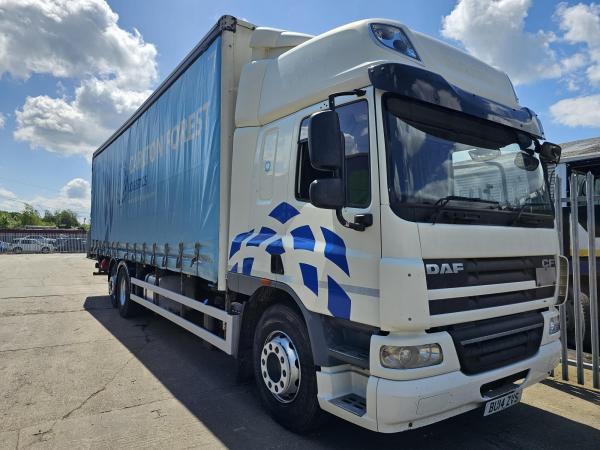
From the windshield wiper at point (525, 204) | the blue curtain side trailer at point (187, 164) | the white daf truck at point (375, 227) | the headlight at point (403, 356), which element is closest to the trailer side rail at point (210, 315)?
the white daf truck at point (375, 227)

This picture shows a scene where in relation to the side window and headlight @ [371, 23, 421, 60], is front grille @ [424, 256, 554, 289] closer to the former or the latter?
the side window

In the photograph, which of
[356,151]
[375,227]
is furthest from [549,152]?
[375,227]

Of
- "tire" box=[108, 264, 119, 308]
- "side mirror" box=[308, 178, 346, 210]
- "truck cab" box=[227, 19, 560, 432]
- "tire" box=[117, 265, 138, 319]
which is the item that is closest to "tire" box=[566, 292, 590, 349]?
"truck cab" box=[227, 19, 560, 432]

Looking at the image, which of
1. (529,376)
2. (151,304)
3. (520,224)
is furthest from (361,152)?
(151,304)

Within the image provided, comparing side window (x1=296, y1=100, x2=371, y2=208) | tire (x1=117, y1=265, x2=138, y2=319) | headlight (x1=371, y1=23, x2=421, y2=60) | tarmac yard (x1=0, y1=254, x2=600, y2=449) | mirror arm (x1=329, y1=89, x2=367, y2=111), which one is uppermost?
headlight (x1=371, y1=23, x2=421, y2=60)

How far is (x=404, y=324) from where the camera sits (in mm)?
2674

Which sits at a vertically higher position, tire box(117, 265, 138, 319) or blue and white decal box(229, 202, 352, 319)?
blue and white decal box(229, 202, 352, 319)

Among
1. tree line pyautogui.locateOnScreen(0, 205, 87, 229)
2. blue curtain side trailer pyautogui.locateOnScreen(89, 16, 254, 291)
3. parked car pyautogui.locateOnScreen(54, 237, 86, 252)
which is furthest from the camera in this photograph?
tree line pyautogui.locateOnScreen(0, 205, 87, 229)

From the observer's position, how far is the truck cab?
9.04ft

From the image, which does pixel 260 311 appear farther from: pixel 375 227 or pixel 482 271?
pixel 482 271

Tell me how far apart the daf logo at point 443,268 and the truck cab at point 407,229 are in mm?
13

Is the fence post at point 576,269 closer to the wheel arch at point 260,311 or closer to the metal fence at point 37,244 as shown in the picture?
the wheel arch at point 260,311

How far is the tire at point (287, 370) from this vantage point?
340 cm

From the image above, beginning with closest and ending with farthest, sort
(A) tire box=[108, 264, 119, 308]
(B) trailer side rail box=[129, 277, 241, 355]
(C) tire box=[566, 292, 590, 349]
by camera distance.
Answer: (B) trailer side rail box=[129, 277, 241, 355] → (C) tire box=[566, 292, 590, 349] → (A) tire box=[108, 264, 119, 308]
